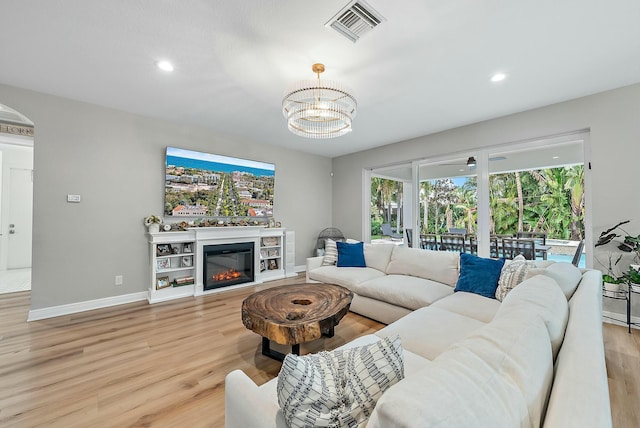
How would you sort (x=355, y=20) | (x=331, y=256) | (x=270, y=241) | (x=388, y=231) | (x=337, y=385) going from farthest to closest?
(x=388, y=231) < (x=270, y=241) < (x=331, y=256) < (x=355, y=20) < (x=337, y=385)

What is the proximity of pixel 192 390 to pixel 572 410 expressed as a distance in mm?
2156

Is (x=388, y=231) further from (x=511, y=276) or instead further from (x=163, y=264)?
(x=163, y=264)

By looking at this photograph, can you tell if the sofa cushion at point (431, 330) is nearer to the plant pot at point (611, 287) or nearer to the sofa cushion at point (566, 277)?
the sofa cushion at point (566, 277)

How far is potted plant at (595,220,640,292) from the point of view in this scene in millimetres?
2715

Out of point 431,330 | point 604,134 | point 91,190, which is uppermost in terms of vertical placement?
point 604,134

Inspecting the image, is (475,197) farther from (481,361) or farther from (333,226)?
(481,361)

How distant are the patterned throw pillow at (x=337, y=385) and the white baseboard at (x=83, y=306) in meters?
3.97

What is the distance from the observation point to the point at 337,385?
83 cm

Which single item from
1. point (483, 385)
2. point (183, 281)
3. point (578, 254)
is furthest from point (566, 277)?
point (183, 281)

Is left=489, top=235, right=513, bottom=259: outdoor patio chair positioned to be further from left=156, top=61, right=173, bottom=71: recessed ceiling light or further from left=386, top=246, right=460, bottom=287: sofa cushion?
left=156, top=61, right=173, bottom=71: recessed ceiling light

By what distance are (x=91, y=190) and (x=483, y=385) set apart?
4556 mm

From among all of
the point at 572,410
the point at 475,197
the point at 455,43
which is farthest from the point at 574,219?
the point at 572,410

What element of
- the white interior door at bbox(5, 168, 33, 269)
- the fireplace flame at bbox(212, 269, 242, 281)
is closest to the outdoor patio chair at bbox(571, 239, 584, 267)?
the fireplace flame at bbox(212, 269, 242, 281)

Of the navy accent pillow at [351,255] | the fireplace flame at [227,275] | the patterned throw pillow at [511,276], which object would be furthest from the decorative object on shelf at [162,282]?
the patterned throw pillow at [511,276]
